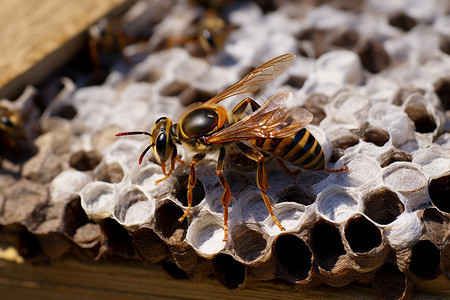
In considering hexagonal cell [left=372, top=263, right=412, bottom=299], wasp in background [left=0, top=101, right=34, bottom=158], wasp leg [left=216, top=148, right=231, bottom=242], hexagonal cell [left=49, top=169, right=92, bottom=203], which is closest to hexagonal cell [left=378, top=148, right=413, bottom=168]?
hexagonal cell [left=372, top=263, right=412, bottom=299]

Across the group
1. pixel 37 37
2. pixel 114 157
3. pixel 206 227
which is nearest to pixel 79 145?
pixel 114 157

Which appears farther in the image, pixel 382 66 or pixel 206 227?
pixel 382 66

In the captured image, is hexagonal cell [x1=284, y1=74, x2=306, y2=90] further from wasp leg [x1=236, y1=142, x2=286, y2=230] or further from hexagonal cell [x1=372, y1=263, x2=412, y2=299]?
hexagonal cell [x1=372, y1=263, x2=412, y2=299]

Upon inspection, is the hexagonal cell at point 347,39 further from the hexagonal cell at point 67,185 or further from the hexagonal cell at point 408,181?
the hexagonal cell at point 67,185

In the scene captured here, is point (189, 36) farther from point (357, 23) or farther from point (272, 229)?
point (272, 229)

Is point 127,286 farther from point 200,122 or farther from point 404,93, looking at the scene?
point 404,93

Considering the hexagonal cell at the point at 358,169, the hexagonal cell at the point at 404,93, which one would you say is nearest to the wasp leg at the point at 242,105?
the hexagonal cell at the point at 358,169
